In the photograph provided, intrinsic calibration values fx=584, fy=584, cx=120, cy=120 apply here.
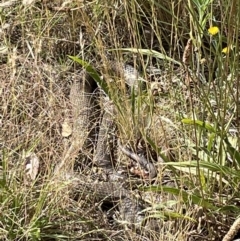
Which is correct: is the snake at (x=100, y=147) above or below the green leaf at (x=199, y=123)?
below

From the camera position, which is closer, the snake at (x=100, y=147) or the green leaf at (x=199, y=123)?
the green leaf at (x=199, y=123)

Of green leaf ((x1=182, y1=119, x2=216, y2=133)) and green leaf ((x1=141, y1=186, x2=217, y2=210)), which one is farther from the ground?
green leaf ((x1=182, y1=119, x2=216, y2=133))

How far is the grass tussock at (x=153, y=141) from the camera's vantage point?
2.23 meters

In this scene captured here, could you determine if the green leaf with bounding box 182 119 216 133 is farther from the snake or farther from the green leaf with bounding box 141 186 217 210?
the snake

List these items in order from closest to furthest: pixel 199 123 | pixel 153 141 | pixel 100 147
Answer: pixel 199 123 < pixel 153 141 < pixel 100 147

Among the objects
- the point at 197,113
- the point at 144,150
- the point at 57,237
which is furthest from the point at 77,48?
the point at 57,237

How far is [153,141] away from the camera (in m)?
2.66

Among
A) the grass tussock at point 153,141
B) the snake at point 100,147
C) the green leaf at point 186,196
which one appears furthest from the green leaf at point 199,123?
the snake at point 100,147

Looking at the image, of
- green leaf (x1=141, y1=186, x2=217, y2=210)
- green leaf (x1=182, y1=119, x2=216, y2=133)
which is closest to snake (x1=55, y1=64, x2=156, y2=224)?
green leaf (x1=141, y1=186, x2=217, y2=210)

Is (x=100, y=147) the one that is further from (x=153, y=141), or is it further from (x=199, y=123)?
(x=199, y=123)

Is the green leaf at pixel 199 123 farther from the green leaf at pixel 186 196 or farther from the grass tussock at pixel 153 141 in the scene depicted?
the green leaf at pixel 186 196

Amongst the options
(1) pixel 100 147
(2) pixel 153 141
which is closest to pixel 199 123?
(2) pixel 153 141

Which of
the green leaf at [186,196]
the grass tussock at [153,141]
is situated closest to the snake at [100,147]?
the grass tussock at [153,141]

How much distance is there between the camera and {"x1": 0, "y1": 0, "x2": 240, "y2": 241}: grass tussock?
2.23 metres
